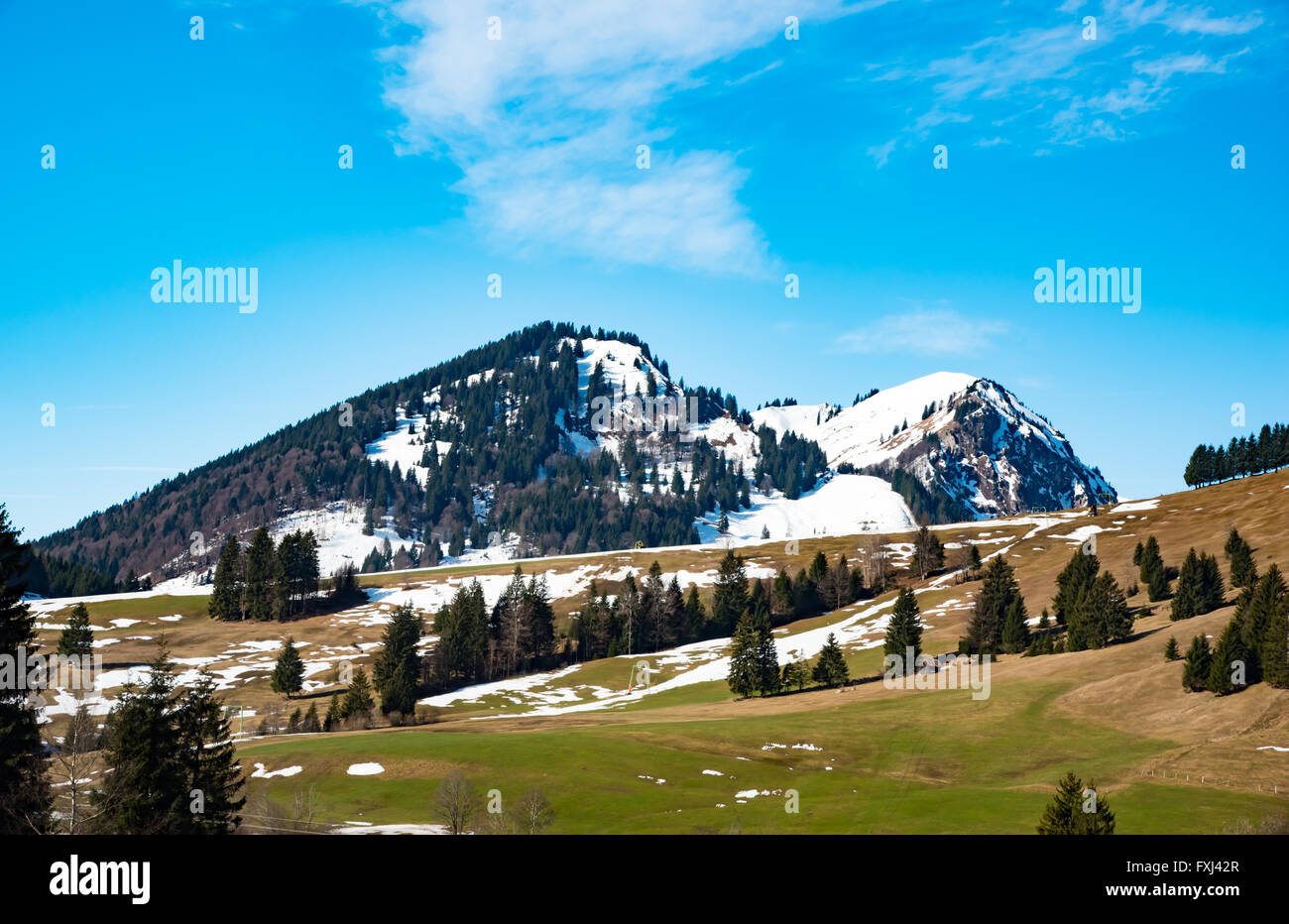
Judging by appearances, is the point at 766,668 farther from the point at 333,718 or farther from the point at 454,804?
the point at 454,804

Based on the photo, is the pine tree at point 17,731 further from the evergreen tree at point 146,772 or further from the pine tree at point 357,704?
the pine tree at point 357,704

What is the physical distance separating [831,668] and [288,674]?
3001 inches

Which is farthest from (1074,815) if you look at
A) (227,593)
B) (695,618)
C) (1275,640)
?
(227,593)

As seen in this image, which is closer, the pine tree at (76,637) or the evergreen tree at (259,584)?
the pine tree at (76,637)

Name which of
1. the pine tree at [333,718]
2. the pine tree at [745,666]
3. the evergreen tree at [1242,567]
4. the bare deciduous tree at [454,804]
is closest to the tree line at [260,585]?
the pine tree at [333,718]

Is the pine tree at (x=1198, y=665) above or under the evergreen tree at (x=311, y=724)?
above

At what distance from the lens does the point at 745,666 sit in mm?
112000

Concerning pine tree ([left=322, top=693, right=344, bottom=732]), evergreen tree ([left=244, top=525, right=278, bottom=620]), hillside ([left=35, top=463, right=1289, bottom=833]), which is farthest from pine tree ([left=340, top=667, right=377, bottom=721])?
evergreen tree ([left=244, top=525, right=278, bottom=620])

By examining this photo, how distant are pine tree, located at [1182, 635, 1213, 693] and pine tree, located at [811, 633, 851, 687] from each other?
39.1 meters

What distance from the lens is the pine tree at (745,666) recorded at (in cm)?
11131

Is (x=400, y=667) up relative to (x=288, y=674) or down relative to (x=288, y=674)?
up

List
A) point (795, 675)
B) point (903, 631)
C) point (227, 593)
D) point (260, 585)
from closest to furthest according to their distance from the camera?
point (795, 675) → point (903, 631) → point (227, 593) → point (260, 585)

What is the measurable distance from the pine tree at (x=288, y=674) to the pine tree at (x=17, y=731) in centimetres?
8495
